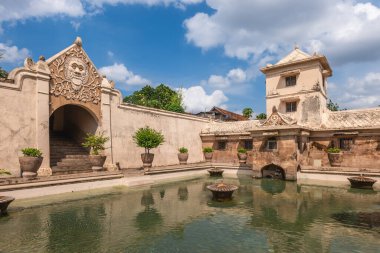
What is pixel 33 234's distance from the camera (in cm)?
623

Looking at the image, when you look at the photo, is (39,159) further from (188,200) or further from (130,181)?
(188,200)

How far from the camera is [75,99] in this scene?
14.3 m

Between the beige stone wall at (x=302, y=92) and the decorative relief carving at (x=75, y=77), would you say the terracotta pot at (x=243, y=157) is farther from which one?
the decorative relief carving at (x=75, y=77)

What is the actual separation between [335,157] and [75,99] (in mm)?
16206

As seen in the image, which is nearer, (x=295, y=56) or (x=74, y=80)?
(x=74, y=80)

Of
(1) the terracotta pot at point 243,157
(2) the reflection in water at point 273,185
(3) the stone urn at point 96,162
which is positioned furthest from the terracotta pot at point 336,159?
(3) the stone urn at point 96,162

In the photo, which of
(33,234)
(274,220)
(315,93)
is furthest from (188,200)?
(315,93)

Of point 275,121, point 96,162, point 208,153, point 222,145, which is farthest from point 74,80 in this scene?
point 222,145

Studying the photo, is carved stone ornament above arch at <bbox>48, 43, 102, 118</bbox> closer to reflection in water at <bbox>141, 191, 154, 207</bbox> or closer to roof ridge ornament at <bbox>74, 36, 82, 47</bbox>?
roof ridge ornament at <bbox>74, 36, 82, 47</bbox>

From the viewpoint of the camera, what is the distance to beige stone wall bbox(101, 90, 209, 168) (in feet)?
52.6

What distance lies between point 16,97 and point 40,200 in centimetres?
523

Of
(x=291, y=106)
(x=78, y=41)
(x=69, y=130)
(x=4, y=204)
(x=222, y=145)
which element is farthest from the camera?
(x=222, y=145)

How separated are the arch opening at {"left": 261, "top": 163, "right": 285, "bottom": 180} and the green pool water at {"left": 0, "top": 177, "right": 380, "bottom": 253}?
5.00 m

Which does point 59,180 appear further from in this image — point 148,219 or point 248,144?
point 248,144
